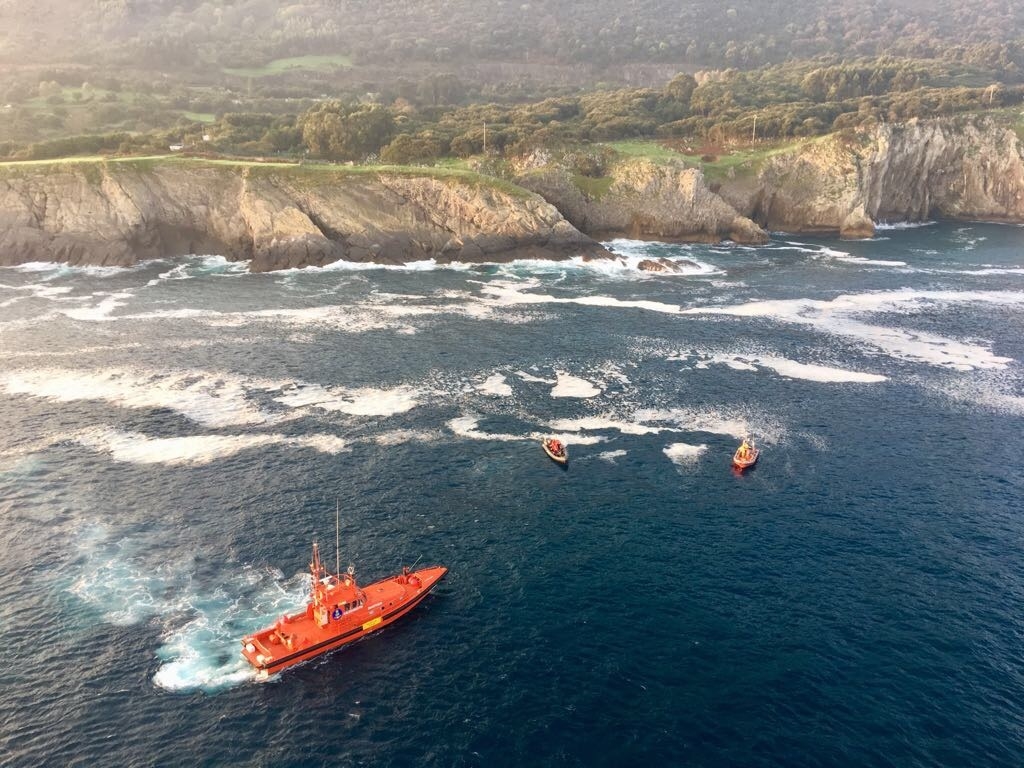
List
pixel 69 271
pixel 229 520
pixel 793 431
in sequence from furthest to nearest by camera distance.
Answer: pixel 69 271 < pixel 793 431 < pixel 229 520

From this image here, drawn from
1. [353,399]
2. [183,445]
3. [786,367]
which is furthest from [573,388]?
[183,445]

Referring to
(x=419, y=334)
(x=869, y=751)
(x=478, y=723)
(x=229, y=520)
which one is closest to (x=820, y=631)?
(x=869, y=751)

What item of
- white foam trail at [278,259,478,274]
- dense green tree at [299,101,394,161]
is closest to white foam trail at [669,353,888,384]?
white foam trail at [278,259,478,274]

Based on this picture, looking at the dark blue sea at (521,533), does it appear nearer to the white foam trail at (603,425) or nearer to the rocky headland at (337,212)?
the white foam trail at (603,425)

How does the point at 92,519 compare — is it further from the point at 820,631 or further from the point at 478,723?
the point at 820,631

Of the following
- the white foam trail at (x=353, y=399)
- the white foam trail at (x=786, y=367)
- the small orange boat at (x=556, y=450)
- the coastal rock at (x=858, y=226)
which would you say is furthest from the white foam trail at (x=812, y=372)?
the coastal rock at (x=858, y=226)

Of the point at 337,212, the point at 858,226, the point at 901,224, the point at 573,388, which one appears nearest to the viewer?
the point at 573,388

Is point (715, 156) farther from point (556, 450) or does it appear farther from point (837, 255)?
point (556, 450)
